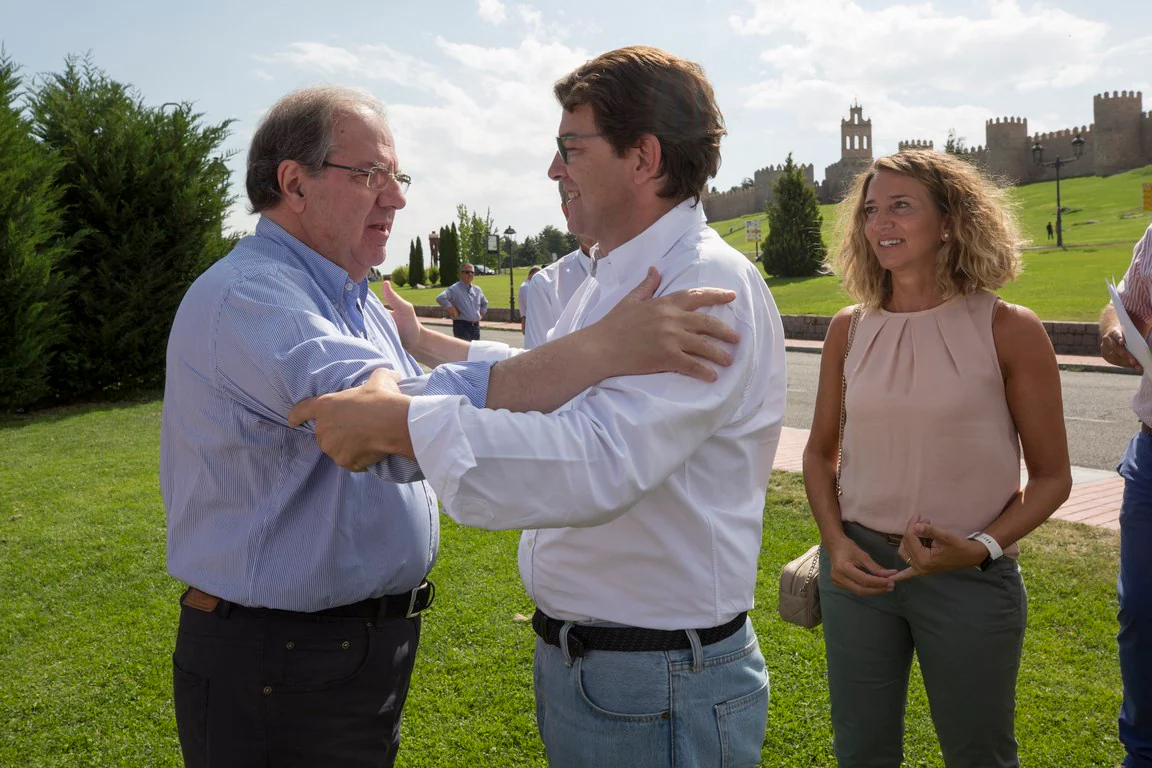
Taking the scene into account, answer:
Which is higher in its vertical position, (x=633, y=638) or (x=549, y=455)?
(x=549, y=455)

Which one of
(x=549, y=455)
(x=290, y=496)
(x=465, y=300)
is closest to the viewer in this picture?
(x=549, y=455)

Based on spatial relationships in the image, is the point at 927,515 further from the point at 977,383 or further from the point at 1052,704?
the point at 1052,704

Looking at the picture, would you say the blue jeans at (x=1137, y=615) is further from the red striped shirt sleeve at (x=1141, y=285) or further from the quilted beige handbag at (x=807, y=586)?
the quilted beige handbag at (x=807, y=586)

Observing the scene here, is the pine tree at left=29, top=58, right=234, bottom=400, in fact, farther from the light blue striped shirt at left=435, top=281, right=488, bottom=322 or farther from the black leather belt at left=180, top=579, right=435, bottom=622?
the black leather belt at left=180, top=579, right=435, bottom=622

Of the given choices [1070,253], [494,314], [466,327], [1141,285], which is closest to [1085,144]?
[1070,253]

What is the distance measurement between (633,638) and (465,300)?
17227 mm

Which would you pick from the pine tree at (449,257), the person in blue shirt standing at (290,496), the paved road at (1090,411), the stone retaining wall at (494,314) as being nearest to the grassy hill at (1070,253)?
the person in blue shirt standing at (290,496)

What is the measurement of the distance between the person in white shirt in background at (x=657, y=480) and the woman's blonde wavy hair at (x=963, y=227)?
125 centimetres

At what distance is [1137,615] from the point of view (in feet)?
9.45

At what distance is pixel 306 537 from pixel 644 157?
3.58 feet

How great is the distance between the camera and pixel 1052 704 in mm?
3887

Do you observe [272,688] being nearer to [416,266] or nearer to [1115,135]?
[416,266]

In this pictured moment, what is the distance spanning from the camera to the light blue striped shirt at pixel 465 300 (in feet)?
60.5

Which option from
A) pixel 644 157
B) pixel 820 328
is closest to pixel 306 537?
pixel 644 157
